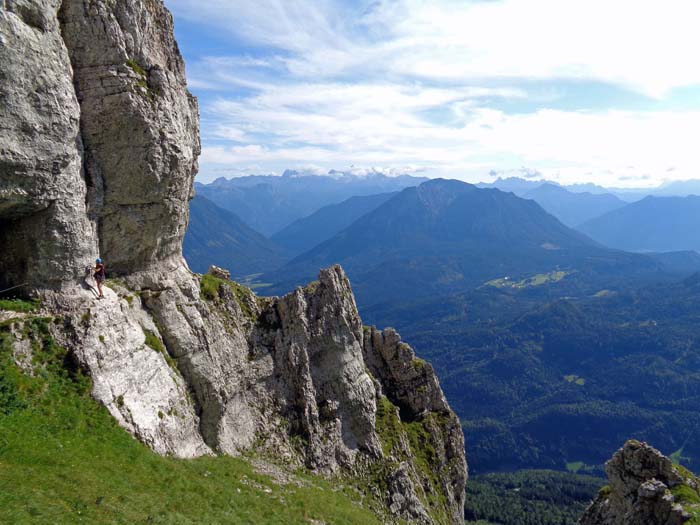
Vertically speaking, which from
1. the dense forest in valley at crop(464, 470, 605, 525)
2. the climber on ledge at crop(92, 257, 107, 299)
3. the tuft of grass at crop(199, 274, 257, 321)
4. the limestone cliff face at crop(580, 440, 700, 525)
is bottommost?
the dense forest in valley at crop(464, 470, 605, 525)

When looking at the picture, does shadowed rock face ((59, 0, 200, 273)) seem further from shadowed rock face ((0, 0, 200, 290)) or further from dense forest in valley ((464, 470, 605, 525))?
dense forest in valley ((464, 470, 605, 525))

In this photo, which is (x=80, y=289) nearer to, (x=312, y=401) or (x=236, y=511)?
(x=236, y=511)

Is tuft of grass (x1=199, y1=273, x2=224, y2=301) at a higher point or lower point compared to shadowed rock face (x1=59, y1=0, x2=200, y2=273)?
lower

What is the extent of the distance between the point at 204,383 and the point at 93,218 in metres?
15.5

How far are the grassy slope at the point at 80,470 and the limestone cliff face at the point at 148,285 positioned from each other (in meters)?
1.39

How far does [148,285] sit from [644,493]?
167 feet

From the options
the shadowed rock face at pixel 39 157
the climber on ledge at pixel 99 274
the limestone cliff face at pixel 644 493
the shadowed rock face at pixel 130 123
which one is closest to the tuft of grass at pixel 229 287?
the shadowed rock face at pixel 130 123

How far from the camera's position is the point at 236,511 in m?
30.6

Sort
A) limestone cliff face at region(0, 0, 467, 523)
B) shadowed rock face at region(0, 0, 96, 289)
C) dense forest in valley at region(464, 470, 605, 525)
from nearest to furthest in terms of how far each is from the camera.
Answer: shadowed rock face at region(0, 0, 96, 289) → limestone cliff face at region(0, 0, 467, 523) → dense forest in valley at region(464, 470, 605, 525)

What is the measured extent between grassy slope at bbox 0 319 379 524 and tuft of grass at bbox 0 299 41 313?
163 centimetres

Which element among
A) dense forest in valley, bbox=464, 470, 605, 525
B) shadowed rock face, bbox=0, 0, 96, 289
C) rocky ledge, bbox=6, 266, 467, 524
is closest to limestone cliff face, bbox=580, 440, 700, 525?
rocky ledge, bbox=6, 266, 467, 524

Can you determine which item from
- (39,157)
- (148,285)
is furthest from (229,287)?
→ (39,157)

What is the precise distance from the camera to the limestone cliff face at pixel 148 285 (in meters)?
29.4

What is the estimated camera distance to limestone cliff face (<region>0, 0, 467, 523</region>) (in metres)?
29.4
